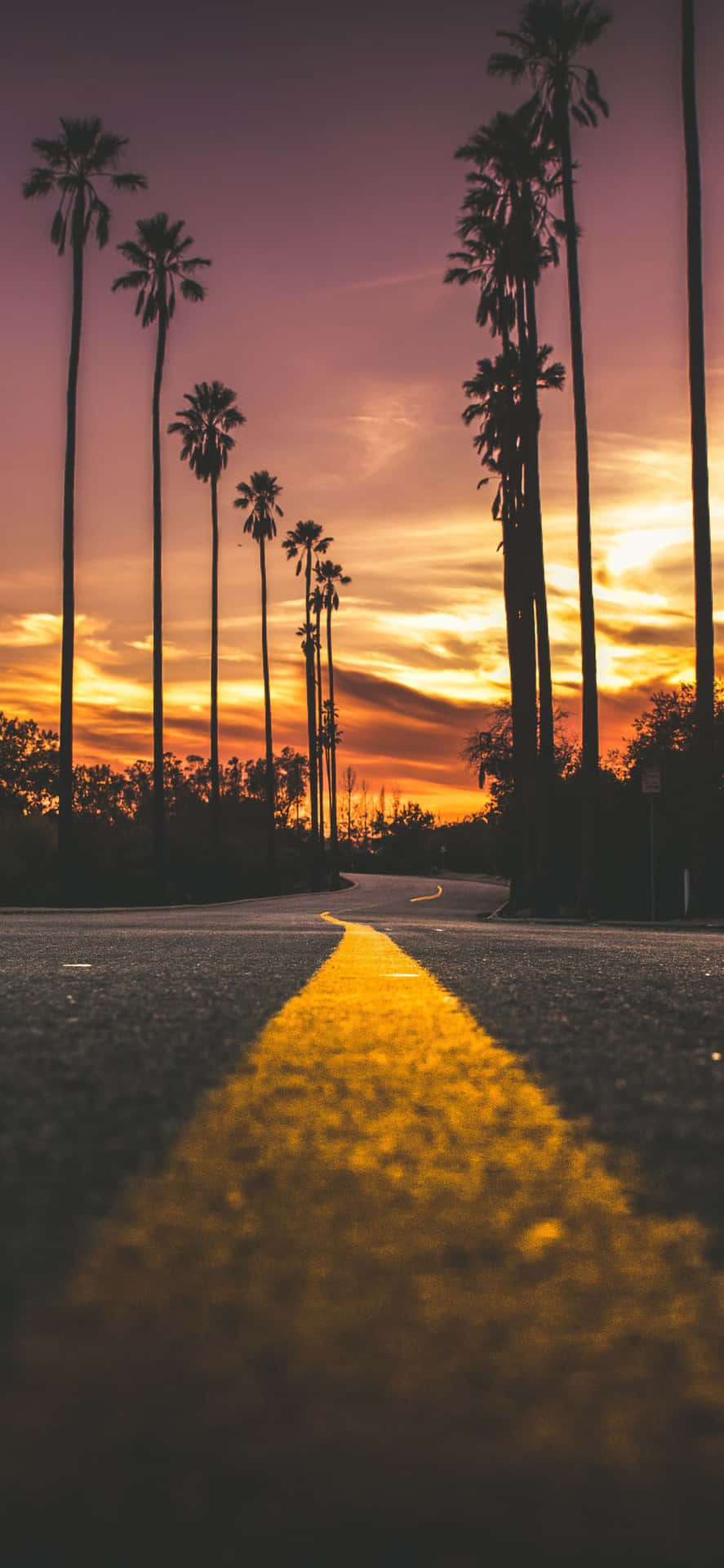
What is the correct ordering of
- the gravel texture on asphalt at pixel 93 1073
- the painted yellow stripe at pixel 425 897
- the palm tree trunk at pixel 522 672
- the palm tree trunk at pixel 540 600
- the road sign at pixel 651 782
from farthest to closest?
the painted yellow stripe at pixel 425 897, the palm tree trunk at pixel 522 672, the palm tree trunk at pixel 540 600, the road sign at pixel 651 782, the gravel texture on asphalt at pixel 93 1073

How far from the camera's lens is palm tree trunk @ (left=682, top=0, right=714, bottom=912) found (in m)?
24.1

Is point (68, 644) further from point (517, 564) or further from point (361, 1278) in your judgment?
point (361, 1278)

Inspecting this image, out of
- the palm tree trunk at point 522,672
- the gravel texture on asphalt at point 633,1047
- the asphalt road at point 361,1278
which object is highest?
the palm tree trunk at point 522,672

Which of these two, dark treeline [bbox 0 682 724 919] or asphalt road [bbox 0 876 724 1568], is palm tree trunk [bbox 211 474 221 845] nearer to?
dark treeline [bbox 0 682 724 919]

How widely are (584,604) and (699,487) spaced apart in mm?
4680

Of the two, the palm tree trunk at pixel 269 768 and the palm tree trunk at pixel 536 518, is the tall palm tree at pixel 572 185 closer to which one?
the palm tree trunk at pixel 536 518

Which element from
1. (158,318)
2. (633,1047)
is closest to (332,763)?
(158,318)

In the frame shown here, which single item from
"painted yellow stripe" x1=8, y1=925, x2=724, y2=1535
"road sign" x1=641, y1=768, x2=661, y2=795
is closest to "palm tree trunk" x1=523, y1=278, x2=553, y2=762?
"road sign" x1=641, y1=768, x2=661, y2=795

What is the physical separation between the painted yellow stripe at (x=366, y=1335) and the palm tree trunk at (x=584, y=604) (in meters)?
27.4

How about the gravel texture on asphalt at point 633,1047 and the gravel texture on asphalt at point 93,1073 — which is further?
the gravel texture on asphalt at point 633,1047

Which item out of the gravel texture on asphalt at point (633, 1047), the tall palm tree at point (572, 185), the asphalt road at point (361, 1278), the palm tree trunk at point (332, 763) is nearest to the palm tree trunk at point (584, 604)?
the tall palm tree at point (572, 185)

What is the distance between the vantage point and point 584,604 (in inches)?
1142

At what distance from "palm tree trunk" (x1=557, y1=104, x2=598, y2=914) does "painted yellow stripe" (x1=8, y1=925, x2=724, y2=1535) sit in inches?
1080

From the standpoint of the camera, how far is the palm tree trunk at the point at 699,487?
2414cm
